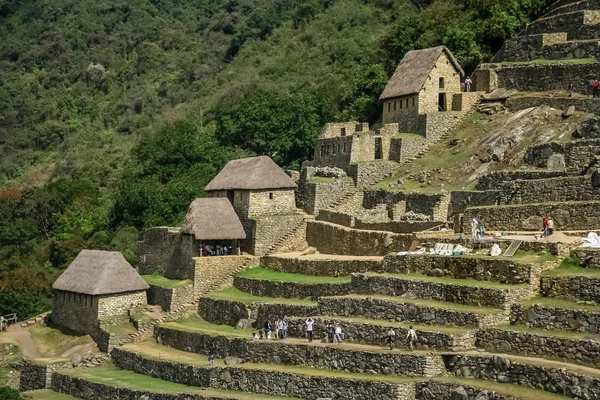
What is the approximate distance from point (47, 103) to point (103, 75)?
6385 mm

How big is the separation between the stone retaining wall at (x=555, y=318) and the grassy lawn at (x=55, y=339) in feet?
66.1

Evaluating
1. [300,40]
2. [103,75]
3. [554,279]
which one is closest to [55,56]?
[103,75]

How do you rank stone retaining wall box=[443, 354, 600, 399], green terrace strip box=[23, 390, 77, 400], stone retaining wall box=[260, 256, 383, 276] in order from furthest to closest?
green terrace strip box=[23, 390, 77, 400] → stone retaining wall box=[260, 256, 383, 276] → stone retaining wall box=[443, 354, 600, 399]

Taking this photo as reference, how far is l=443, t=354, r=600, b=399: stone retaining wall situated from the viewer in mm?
30656

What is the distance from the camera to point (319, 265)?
150ft

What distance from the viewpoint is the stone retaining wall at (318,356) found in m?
34.5

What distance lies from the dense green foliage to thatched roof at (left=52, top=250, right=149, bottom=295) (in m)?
8.04

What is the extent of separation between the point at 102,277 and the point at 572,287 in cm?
2111

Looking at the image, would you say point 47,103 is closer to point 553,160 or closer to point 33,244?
point 33,244

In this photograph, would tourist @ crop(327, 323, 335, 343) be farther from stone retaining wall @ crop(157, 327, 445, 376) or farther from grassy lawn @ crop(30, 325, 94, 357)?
grassy lawn @ crop(30, 325, 94, 357)

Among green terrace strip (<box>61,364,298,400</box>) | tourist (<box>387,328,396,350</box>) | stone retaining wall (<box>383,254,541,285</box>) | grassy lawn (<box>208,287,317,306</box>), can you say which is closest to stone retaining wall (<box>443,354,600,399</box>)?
tourist (<box>387,328,396,350</box>)

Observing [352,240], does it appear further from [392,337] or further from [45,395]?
[45,395]

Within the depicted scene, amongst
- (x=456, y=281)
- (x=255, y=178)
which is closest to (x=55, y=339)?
(x=255, y=178)

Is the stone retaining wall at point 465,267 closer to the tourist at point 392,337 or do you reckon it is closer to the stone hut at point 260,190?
the tourist at point 392,337
